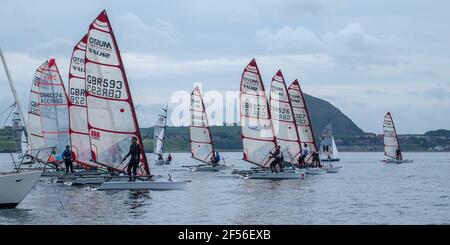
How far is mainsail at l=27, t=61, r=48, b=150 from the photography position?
5669cm

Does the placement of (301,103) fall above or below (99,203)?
above

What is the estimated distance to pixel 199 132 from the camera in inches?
3071

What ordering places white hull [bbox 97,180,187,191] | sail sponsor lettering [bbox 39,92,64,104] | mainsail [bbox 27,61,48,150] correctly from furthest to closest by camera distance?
1. mainsail [bbox 27,61,48,150]
2. sail sponsor lettering [bbox 39,92,64,104]
3. white hull [bbox 97,180,187,191]

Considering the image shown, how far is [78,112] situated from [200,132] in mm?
33169

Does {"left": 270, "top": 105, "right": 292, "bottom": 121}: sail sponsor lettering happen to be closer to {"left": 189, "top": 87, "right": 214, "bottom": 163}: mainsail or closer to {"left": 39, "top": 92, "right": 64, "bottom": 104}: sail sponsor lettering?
{"left": 39, "top": 92, "right": 64, "bottom": 104}: sail sponsor lettering

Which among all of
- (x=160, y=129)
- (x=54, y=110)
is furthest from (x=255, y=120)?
(x=160, y=129)

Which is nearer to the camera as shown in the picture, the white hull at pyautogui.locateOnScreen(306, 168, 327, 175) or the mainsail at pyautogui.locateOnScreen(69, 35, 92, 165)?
the mainsail at pyautogui.locateOnScreen(69, 35, 92, 165)

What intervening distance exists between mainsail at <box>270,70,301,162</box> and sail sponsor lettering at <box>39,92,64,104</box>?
15.6 metres

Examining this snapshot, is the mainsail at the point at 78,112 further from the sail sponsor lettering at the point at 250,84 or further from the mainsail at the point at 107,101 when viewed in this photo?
the sail sponsor lettering at the point at 250,84

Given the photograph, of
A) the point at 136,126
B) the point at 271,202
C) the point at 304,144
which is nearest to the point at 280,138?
the point at 304,144

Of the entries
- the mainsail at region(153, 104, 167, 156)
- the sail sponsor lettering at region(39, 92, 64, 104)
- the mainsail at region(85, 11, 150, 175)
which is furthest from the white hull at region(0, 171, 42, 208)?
the mainsail at region(153, 104, 167, 156)

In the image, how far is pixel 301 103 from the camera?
68125 millimetres

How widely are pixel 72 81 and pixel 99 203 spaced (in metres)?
18.0
